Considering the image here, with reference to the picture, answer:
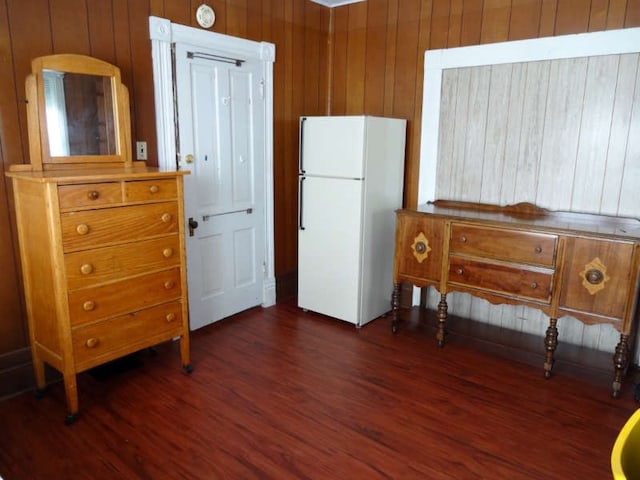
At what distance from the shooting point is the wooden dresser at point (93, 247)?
7.38 ft

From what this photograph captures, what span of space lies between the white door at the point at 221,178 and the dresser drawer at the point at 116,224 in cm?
69

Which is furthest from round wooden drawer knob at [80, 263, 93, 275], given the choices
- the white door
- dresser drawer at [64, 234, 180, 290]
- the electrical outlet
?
the white door

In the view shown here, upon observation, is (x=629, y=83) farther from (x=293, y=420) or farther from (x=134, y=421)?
(x=134, y=421)

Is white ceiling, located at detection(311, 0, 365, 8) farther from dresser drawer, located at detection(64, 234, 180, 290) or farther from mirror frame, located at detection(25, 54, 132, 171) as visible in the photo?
dresser drawer, located at detection(64, 234, 180, 290)

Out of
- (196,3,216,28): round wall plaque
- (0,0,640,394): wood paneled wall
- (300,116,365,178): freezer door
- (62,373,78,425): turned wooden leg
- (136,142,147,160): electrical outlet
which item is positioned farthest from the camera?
(300,116,365,178): freezer door

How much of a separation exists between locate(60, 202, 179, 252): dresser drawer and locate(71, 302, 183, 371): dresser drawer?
1.37 ft

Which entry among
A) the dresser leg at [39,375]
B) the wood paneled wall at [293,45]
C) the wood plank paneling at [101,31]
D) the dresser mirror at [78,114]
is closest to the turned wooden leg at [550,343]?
the wood paneled wall at [293,45]

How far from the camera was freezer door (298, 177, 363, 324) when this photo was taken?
3.52 m

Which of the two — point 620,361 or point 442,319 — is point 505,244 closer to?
point 442,319

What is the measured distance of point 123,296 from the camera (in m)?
2.50

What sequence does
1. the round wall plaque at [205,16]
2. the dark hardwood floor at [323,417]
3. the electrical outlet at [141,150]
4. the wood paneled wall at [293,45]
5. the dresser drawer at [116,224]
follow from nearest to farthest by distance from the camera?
→ the dark hardwood floor at [323,417] < the dresser drawer at [116,224] < the wood paneled wall at [293,45] < the electrical outlet at [141,150] < the round wall plaque at [205,16]

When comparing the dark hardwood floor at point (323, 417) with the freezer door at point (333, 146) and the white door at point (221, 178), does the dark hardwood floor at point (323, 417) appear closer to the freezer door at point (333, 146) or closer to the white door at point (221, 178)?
the white door at point (221, 178)

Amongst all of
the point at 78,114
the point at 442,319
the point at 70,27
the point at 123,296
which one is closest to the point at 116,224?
the point at 123,296

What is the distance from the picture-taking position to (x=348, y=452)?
2.22m
